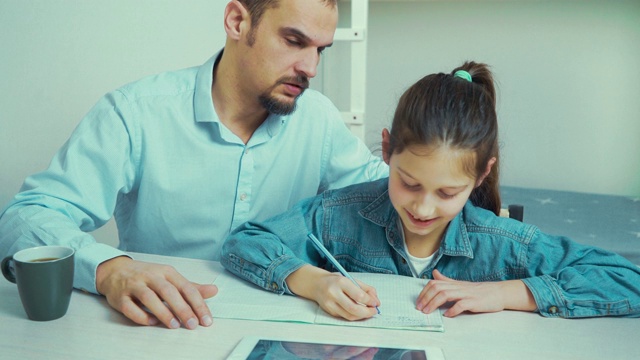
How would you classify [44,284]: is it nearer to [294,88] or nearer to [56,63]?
[294,88]

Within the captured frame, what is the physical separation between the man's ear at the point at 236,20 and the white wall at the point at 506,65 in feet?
2.17

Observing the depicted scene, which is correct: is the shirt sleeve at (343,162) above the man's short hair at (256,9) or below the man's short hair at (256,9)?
below

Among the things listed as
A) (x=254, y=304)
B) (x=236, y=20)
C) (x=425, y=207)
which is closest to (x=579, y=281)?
(x=425, y=207)

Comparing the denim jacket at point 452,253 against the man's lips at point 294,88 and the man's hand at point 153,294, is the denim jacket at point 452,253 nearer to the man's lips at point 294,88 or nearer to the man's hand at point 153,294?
the man's hand at point 153,294

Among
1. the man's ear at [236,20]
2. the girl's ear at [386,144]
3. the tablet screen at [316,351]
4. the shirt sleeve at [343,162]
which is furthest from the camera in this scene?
the shirt sleeve at [343,162]

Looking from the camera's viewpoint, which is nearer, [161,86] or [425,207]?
[425,207]

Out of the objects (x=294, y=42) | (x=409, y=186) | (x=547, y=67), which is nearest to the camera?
(x=409, y=186)

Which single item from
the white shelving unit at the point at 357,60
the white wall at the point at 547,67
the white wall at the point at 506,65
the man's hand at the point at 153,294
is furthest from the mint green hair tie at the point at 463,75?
the white wall at the point at 547,67

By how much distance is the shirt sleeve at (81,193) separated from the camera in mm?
892

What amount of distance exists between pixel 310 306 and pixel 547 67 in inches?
70.1

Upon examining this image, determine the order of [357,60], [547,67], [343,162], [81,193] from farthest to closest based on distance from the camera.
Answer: [547,67] → [357,60] → [343,162] → [81,193]

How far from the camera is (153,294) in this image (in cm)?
78

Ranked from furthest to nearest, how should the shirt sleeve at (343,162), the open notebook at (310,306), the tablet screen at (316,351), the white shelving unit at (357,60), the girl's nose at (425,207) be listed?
the white shelving unit at (357,60) → the shirt sleeve at (343,162) → the girl's nose at (425,207) → the open notebook at (310,306) → the tablet screen at (316,351)

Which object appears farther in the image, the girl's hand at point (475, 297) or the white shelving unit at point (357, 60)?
the white shelving unit at point (357, 60)
